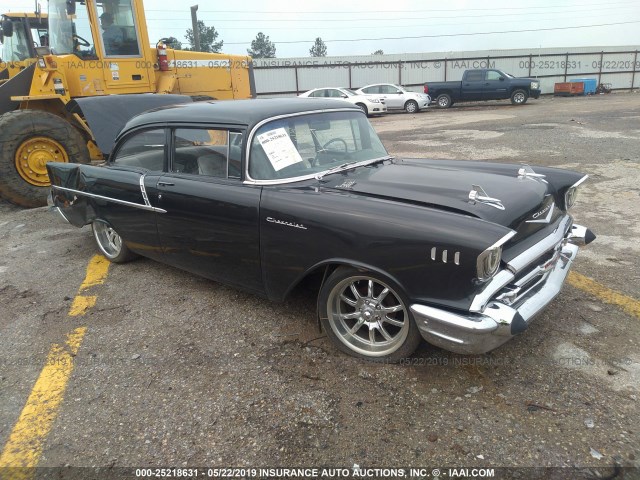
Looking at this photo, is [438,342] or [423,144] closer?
[438,342]

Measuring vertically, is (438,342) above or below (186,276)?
above

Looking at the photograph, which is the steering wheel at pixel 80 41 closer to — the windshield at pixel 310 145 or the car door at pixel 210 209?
the car door at pixel 210 209

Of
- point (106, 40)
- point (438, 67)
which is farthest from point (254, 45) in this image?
point (106, 40)

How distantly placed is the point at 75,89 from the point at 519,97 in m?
21.6

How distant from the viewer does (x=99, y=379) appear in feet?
9.62

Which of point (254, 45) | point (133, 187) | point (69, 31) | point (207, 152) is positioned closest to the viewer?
point (207, 152)

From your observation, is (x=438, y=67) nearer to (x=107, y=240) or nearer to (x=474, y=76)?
(x=474, y=76)

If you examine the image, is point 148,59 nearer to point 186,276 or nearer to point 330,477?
point 186,276

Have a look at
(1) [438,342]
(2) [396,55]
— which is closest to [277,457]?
(1) [438,342]

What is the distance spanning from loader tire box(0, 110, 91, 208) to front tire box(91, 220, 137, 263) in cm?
257

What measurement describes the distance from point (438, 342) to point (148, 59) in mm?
7283

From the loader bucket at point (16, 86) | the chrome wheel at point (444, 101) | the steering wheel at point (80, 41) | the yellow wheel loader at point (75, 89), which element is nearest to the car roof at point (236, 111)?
the yellow wheel loader at point (75, 89)

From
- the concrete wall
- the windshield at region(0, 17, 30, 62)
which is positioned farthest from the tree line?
the windshield at region(0, 17, 30, 62)

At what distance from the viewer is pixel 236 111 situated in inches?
140
